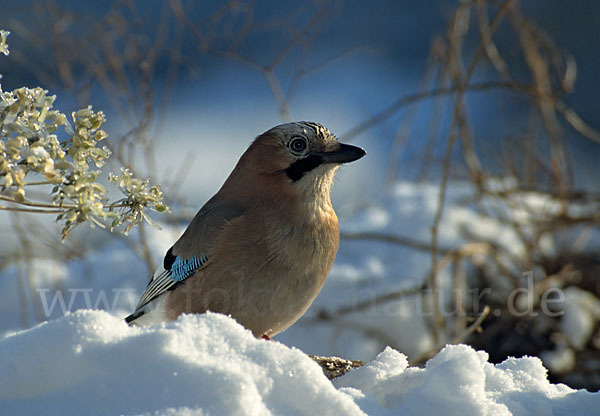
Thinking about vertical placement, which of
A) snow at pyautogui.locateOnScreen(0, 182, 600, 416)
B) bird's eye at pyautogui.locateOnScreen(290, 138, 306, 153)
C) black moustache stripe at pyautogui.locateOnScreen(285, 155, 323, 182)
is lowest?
snow at pyautogui.locateOnScreen(0, 182, 600, 416)

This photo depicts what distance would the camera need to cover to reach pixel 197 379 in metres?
1.33

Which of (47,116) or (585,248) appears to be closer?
(47,116)

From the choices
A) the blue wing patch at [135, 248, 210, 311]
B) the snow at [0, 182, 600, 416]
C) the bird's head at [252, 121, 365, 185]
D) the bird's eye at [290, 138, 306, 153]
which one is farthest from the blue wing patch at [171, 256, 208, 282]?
the snow at [0, 182, 600, 416]

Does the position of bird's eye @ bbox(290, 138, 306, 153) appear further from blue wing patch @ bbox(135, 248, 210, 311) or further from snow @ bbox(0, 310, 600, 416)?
snow @ bbox(0, 310, 600, 416)

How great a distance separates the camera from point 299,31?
3.99 metres

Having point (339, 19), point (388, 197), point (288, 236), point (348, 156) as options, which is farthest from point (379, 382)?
point (339, 19)

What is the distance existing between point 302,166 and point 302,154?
0.04m

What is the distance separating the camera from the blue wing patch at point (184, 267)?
2.46 m

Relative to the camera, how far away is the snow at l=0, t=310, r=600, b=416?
51.3 inches

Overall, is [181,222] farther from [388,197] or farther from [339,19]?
[339,19]

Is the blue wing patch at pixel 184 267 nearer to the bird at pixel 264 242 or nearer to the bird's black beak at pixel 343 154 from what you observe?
the bird at pixel 264 242

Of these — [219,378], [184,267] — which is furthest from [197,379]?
[184,267]

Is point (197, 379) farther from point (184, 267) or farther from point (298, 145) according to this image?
point (298, 145)

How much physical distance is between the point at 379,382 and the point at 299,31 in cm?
267
